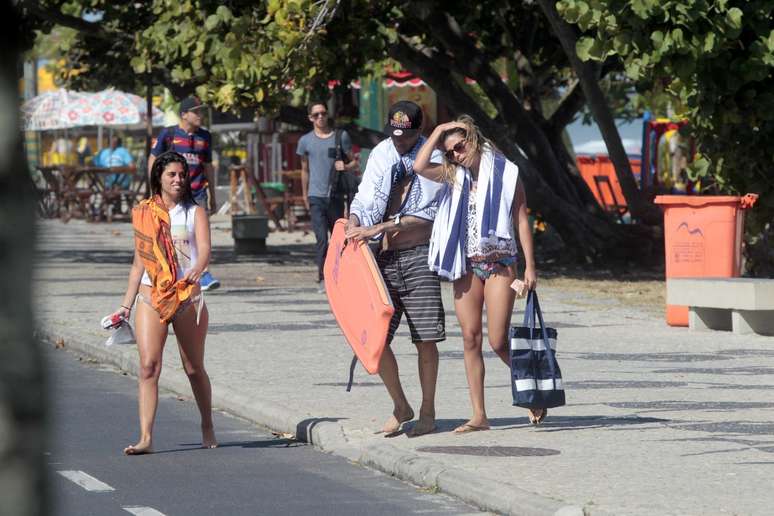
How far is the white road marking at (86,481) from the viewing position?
6.95m

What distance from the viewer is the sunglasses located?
319 inches

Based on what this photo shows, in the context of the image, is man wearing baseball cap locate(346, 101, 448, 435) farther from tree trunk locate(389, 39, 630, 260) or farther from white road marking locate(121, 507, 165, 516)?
tree trunk locate(389, 39, 630, 260)

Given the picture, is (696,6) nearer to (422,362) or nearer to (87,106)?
(422,362)

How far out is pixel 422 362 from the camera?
319 inches

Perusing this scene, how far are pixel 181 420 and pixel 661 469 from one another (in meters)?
3.62

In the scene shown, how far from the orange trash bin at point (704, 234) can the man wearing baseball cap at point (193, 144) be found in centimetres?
462

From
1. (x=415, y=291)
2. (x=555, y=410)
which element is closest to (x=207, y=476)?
(x=415, y=291)

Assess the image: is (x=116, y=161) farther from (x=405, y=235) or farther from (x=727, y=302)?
(x=405, y=235)

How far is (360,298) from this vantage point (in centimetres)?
789

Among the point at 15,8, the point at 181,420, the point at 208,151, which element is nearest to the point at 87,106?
the point at 208,151

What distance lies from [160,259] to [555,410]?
262 centimetres

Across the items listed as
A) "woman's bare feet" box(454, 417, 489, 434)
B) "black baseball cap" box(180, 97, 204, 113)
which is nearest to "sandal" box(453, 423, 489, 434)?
"woman's bare feet" box(454, 417, 489, 434)

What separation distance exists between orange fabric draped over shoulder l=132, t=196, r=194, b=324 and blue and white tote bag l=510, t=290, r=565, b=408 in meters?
1.71

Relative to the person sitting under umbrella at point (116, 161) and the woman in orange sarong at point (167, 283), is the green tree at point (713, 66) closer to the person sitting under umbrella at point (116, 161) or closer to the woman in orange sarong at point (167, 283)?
the woman in orange sarong at point (167, 283)
